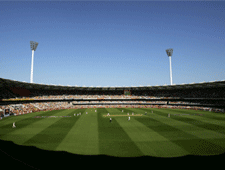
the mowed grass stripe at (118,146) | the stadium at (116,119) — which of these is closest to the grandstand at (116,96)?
the stadium at (116,119)

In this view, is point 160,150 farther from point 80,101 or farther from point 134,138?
point 80,101

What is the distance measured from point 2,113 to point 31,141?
23.7 m

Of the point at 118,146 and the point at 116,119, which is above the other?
the point at 118,146

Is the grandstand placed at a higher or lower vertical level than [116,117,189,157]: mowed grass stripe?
higher

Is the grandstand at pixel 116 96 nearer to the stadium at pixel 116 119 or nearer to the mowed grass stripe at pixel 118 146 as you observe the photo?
the stadium at pixel 116 119

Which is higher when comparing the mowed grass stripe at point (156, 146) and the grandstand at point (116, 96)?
the grandstand at point (116, 96)

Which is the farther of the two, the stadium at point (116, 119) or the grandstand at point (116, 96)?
the grandstand at point (116, 96)

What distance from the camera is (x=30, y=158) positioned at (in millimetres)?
6270

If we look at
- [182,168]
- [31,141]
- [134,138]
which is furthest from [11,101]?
[182,168]

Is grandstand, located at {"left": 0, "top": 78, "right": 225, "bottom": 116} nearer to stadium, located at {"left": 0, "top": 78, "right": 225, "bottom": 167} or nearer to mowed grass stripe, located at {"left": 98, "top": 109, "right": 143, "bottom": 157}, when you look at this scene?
stadium, located at {"left": 0, "top": 78, "right": 225, "bottom": 167}

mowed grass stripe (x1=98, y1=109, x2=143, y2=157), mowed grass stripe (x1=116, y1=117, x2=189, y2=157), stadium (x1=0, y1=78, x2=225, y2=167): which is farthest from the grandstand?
mowed grass stripe (x1=116, y1=117, x2=189, y2=157)

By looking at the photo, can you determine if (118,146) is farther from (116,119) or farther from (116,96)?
(116,96)

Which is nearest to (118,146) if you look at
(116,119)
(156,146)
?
(156,146)

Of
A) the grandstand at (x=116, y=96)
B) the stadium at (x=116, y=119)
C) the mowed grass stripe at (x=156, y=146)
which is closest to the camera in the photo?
the mowed grass stripe at (x=156, y=146)
